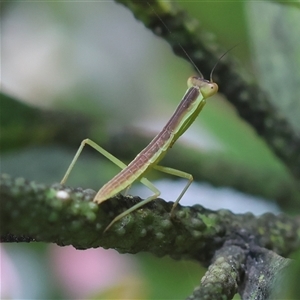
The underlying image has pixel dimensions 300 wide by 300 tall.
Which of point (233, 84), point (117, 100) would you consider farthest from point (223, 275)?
point (117, 100)

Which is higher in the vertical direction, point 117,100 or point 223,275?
point 117,100

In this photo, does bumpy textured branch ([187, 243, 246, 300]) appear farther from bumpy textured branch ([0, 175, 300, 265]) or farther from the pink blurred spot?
the pink blurred spot

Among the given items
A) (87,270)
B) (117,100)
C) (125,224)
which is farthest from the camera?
(117,100)

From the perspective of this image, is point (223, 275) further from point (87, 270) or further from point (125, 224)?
point (87, 270)

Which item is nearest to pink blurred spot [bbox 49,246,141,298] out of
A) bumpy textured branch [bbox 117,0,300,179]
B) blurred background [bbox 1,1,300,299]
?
blurred background [bbox 1,1,300,299]

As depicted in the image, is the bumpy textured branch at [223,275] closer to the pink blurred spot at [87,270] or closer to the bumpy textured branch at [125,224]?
the bumpy textured branch at [125,224]

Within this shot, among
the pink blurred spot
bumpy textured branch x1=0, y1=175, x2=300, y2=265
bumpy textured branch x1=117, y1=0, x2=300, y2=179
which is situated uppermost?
bumpy textured branch x1=117, y1=0, x2=300, y2=179

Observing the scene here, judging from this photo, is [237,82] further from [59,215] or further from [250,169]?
[59,215]
